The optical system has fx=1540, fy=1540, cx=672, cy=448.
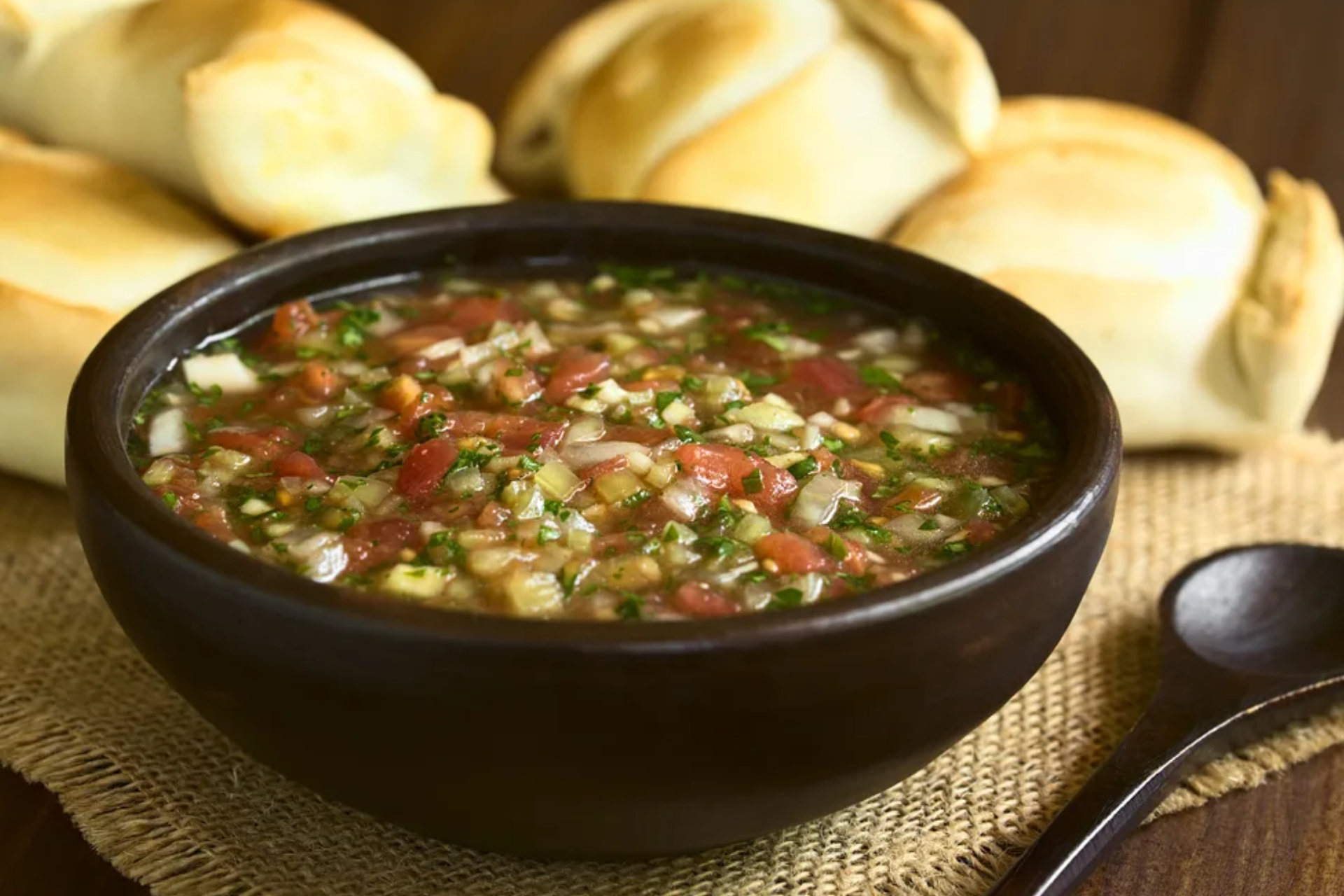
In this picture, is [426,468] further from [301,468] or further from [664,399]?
[664,399]

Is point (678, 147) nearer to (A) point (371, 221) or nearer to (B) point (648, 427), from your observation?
(A) point (371, 221)

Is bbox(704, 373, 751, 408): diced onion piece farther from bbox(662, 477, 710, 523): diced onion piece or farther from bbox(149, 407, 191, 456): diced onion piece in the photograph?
bbox(149, 407, 191, 456): diced onion piece

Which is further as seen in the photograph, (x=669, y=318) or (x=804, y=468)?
(x=669, y=318)

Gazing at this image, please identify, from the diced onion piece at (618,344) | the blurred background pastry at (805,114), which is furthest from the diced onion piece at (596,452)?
the blurred background pastry at (805,114)

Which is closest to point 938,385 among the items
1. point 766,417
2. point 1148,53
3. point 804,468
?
A: point 766,417

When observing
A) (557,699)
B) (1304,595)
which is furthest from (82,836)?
(1304,595)

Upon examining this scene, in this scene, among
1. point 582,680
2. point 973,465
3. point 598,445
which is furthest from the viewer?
point 973,465
